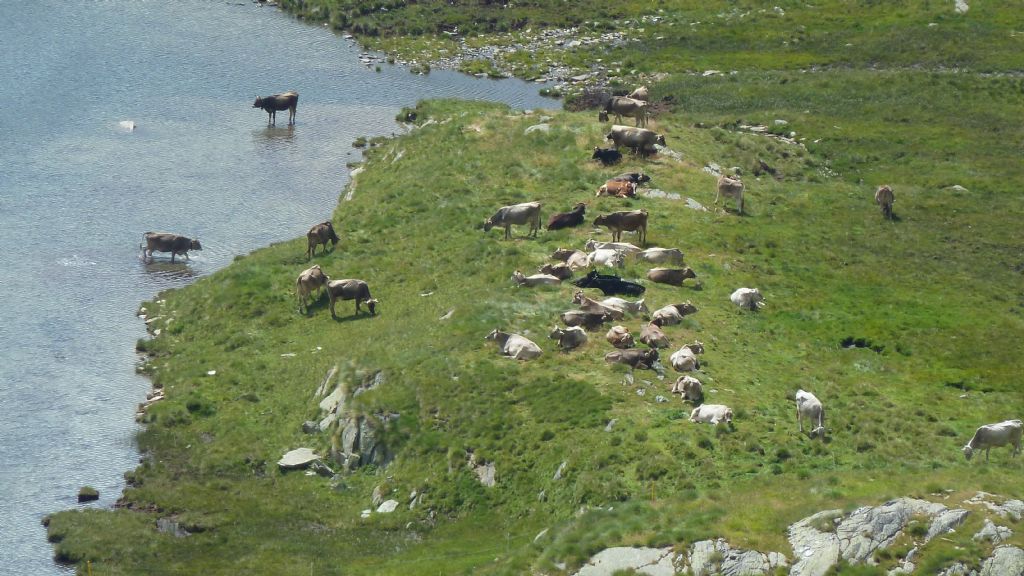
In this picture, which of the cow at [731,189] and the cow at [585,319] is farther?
the cow at [731,189]

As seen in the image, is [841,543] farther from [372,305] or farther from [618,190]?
[618,190]

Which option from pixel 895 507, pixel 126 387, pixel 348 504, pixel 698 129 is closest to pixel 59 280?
pixel 126 387

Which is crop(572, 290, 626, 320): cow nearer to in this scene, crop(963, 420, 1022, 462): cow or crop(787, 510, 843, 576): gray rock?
crop(963, 420, 1022, 462): cow

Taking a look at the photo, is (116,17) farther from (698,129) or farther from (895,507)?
(895,507)

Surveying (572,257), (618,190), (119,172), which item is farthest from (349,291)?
(119,172)

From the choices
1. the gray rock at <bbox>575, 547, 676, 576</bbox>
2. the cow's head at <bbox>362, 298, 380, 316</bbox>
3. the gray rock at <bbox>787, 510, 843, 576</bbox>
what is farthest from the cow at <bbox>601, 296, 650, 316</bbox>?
the gray rock at <bbox>787, 510, 843, 576</bbox>

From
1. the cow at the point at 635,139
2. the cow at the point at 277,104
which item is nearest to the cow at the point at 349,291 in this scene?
the cow at the point at 635,139

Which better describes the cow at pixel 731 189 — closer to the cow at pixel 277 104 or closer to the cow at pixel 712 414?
the cow at pixel 712 414
